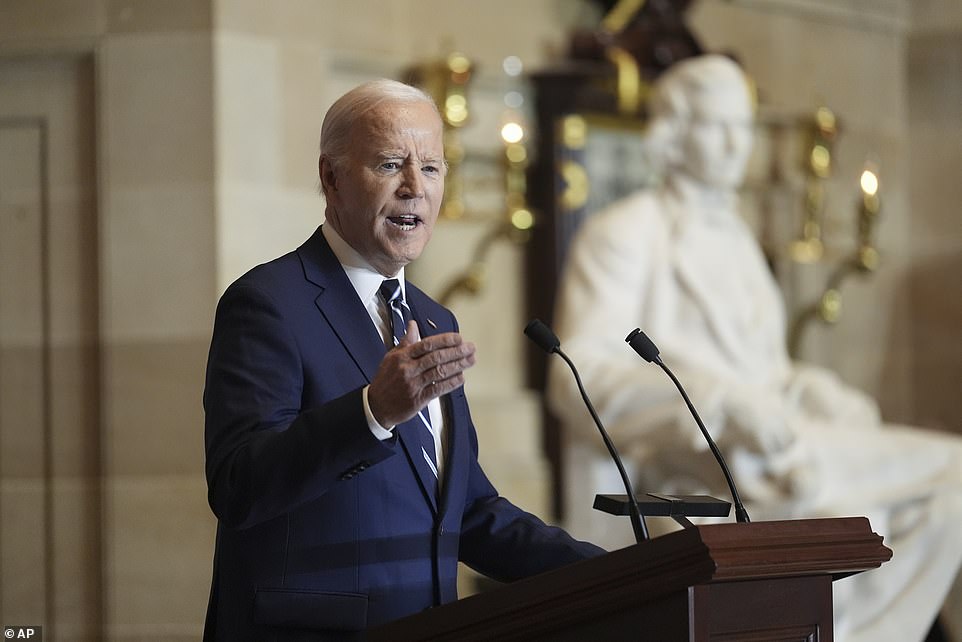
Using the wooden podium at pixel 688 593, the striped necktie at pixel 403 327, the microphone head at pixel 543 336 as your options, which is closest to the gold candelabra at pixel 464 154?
the striped necktie at pixel 403 327

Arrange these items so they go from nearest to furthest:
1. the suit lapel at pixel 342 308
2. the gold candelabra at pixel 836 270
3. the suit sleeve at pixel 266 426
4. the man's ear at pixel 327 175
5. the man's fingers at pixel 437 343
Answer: the man's fingers at pixel 437 343 → the suit sleeve at pixel 266 426 → the suit lapel at pixel 342 308 → the man's ear at pixel 327 175 → the gold candelabra at pixel 836 270

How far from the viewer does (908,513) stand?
5762 millimetres

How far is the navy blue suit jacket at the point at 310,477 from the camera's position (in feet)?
7.82

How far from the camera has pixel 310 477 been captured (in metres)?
2.37

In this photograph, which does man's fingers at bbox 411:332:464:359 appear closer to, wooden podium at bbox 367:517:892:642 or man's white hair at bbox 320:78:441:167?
wooden podium at bbox 367:517:892:642

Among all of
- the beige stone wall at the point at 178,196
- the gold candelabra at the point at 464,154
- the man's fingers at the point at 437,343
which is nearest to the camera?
the man's fingers at the point at 437,343

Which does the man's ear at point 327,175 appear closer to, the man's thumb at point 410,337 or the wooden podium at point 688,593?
the man's thumb at point 410,337

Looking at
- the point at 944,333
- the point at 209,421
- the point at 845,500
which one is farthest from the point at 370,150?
the point at 944,333

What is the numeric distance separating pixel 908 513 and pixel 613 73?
2.19 meters

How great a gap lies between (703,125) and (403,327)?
11.0ft

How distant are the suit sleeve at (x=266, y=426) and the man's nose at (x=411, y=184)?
29 centimetres

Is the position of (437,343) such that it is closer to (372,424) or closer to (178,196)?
(372,424)

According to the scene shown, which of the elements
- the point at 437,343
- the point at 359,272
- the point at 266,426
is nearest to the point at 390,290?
the point at 359,272

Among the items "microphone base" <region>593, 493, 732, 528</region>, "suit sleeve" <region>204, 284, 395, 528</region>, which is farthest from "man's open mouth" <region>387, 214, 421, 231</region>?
"microphone base" <region>593, 493, 732, 528</region>
